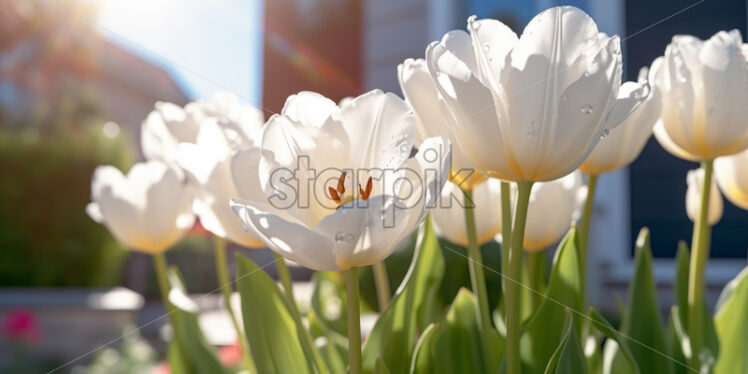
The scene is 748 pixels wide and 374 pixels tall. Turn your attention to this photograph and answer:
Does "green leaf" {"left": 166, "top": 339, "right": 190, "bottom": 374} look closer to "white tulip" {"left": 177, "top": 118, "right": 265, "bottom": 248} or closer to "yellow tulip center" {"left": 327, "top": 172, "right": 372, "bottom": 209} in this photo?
"white tulip" {"left": 177, "top": 118, "right": 265, "bottom": 248}

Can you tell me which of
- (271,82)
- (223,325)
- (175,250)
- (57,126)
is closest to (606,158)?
(271,82)

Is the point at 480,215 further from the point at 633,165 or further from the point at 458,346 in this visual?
the point at 633,165

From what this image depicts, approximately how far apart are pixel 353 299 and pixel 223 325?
375cm

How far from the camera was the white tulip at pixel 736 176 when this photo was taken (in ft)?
2.19

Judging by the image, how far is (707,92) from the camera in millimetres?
530

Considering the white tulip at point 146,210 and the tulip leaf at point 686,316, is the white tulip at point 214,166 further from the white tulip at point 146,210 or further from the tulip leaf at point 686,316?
the tulip leaf at point 686,316

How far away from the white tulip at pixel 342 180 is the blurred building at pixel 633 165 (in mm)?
2480

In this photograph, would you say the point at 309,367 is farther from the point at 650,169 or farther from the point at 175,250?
the point at 175,250

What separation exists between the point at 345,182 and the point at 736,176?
467 millimetres

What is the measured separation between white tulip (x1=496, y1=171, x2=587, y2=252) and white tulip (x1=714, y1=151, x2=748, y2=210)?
0.19 metres

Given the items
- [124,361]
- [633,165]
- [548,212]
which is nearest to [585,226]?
[548,212]

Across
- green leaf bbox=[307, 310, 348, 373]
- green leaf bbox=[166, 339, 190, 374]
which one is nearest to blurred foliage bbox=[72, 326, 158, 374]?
green leaf bbox=[166, 339, 190, 374]

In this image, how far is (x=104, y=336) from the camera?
12.5 feet

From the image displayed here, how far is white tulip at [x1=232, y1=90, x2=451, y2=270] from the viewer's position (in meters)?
0.35
